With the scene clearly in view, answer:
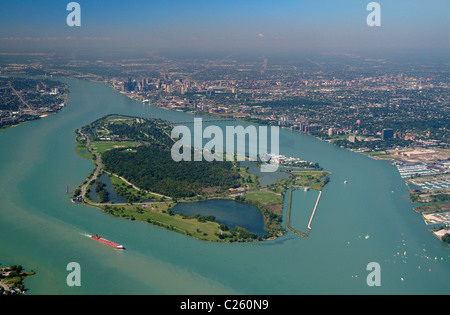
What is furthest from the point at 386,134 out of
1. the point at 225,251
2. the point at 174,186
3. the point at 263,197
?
the point at 225,251

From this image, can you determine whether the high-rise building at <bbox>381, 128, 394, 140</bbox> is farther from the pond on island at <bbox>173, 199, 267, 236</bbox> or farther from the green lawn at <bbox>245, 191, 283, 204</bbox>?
the pond on island at <bbox>173, 199, 267, 236</bbox>

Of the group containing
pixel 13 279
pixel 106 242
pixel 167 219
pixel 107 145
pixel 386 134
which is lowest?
pixel 13 279

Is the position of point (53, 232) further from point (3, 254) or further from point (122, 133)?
point (122, 133)

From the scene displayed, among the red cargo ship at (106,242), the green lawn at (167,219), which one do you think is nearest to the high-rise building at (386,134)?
the green lawn at (167,219)

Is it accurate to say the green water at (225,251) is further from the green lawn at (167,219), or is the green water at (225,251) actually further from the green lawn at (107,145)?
the green lawn at (107,145)

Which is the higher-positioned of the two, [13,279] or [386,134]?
[386,134]

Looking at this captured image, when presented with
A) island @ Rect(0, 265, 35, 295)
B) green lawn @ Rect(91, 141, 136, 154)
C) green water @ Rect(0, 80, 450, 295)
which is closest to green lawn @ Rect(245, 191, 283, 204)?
green water @ Rect(0, 80, 450, 295)

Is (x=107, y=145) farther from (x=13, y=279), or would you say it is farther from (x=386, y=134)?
(x=386, y=134)
